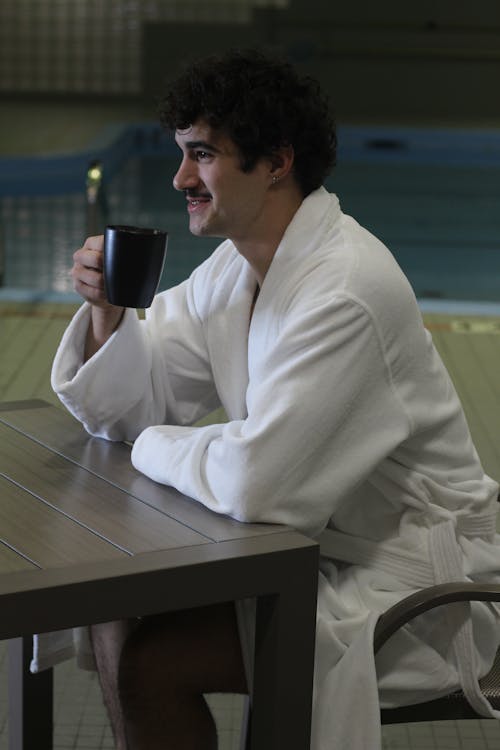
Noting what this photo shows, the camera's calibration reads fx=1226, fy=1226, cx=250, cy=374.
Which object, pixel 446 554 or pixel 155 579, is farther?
pixel 446 554

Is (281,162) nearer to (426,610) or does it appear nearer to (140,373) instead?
(140,373)

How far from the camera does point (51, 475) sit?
5.48 feet

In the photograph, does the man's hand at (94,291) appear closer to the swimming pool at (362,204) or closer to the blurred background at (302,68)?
the swimming pool at (362,204)

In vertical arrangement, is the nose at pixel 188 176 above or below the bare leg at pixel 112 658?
above

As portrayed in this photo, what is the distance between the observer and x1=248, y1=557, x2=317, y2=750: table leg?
1.43 m

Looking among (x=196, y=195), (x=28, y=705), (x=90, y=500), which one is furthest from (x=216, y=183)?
(x=28, y=705)

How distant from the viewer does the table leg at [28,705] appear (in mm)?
1953

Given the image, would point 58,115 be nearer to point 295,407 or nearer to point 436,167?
point 436,167

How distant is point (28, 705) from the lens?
1956mm

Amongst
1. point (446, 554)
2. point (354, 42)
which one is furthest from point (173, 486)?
point (354, 42)

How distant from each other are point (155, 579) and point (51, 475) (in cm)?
39

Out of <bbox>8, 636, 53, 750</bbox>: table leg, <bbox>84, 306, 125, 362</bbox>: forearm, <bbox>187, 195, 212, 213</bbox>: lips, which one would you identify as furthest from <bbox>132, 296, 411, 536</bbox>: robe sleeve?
<bbox>8, 636, 53, 750</bbox>: table leg

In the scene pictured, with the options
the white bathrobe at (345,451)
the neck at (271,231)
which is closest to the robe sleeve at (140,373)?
the white bathrobe at (345,451)

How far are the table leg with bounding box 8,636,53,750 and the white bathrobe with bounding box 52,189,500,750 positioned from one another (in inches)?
16.1
